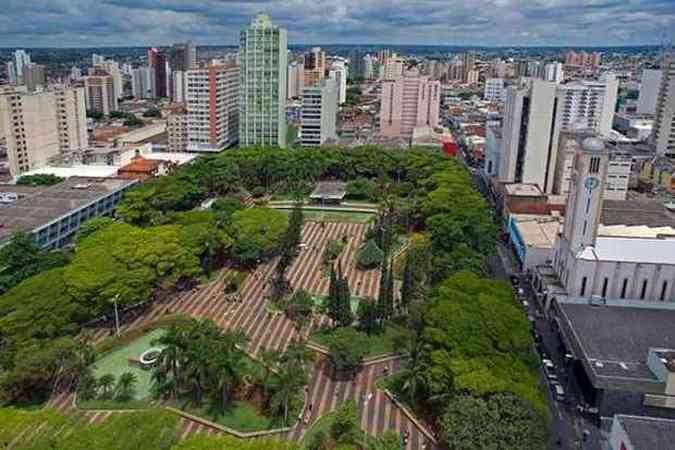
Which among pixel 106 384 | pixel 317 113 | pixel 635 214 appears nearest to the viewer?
pixel 106 384

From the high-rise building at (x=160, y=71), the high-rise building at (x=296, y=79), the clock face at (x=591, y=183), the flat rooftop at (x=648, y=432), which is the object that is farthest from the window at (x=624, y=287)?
the high-rise building at (x=160, y=71)

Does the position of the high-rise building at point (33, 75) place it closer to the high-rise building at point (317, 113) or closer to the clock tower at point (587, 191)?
the high-rise building at point (317, 113)

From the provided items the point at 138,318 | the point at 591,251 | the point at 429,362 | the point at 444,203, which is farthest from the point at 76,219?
→ the point at 591,251

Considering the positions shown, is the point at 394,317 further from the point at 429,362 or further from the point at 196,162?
the point at 196,162

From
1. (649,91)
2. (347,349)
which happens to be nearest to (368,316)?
(347,349)

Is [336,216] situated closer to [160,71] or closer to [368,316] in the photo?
[368,316]

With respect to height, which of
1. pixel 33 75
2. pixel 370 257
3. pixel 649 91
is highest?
pixel 649 91
